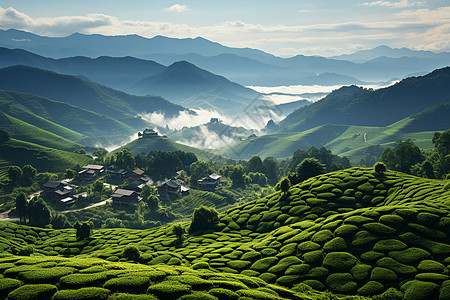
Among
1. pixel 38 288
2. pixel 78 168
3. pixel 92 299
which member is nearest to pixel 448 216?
pixel 92 299

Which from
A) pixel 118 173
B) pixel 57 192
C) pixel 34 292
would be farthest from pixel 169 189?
pixel 34 292

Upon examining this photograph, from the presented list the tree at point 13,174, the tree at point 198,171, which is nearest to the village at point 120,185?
the tree at point 198,171

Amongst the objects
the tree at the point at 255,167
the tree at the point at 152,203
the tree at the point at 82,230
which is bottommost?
the tree at the point at 152,203

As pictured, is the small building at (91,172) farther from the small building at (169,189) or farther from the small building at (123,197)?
the small building at (169,189)

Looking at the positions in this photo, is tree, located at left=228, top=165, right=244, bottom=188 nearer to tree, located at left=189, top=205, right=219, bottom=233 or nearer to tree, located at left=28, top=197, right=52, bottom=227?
tree, located at left=28, top=197, right=52, bottom=227

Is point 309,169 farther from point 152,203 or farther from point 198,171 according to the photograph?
point 198,171
